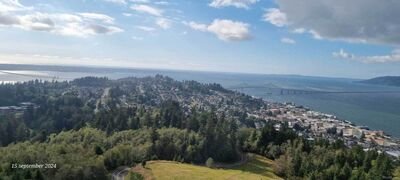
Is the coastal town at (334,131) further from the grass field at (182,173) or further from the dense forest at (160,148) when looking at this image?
the grass field at (182,173)

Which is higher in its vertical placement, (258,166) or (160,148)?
(160,148)

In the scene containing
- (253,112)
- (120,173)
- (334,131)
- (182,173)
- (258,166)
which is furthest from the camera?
(253,112)

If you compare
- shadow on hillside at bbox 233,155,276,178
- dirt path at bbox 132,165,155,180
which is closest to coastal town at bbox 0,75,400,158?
shadow on hillside at bbox 233,155,276,178

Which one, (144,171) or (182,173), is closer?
(182,173)

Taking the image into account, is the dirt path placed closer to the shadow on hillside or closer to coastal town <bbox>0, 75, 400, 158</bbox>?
the shadow on hillside

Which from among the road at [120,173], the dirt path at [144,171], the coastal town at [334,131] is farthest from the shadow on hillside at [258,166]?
the coastal town at [334,131]

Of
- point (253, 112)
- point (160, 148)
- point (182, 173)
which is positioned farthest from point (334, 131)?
point (182, 173)

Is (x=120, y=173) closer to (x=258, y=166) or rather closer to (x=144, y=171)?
(x=144, y=171)

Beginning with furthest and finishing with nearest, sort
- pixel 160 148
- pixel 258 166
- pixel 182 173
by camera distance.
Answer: pixel 258 166 → pixel 160 148 → pixel 182 173

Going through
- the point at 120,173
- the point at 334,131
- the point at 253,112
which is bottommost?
the point at 253,112

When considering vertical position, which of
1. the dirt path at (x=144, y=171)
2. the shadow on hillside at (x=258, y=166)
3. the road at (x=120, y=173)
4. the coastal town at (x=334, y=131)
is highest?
the dirt path at (x=144, y=171)
